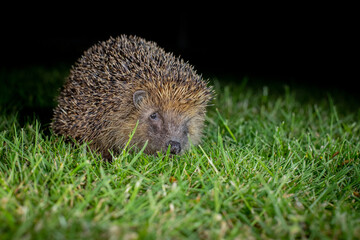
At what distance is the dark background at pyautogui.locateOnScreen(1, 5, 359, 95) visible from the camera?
36.3 feet

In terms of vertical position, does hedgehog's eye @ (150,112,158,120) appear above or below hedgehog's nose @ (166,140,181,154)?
above

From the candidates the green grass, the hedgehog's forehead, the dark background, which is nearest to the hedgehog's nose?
the green grass

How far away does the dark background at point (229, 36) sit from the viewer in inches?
436

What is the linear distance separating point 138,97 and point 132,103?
85mm

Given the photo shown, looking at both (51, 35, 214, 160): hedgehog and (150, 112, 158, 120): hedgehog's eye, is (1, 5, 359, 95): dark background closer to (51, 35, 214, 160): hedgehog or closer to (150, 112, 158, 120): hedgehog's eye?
(51, 35, 214, 160): hedgehog

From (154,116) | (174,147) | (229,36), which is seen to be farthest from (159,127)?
(229,36)

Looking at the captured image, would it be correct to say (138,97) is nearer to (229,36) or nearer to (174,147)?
(174,147)

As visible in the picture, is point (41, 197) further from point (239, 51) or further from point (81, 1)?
point (81, 1)

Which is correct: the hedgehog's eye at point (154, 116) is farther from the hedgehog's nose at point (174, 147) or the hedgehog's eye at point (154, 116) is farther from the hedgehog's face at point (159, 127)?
the hedgehog's nose at point (174, 147)

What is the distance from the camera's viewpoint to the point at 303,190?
251 centimetres

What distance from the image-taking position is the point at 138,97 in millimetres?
3271

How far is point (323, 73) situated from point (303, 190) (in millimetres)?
9160

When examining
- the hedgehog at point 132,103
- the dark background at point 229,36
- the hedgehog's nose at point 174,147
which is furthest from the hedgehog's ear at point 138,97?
the dark background at point 229,36

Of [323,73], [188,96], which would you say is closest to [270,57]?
[323,73]
